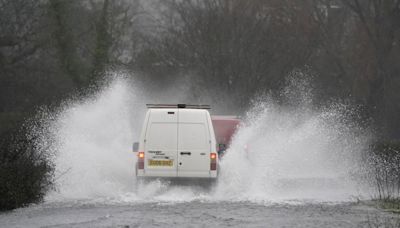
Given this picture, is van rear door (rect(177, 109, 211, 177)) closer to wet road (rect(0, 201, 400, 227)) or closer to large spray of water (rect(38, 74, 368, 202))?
large spray of water (rect(38, 74, 368, 202))

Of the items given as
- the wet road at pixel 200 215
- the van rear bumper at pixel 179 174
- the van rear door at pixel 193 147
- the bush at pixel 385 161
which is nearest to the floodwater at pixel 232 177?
the wet road at pixel 200 215

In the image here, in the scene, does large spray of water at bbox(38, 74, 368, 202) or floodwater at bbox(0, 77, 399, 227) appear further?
large spray of water at bbox(38, 74, 368, 202)

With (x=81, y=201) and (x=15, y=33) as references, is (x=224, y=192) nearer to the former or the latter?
(x=81, y=201)

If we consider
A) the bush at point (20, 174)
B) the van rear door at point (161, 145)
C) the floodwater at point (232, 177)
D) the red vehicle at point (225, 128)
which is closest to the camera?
the floodwater at point (232, 177)

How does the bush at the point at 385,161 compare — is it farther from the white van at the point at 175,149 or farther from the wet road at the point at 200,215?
the wet road at the point at 200,215

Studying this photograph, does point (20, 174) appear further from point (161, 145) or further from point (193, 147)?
point (193, 147)

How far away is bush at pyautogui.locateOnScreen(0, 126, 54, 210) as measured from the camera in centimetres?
2044

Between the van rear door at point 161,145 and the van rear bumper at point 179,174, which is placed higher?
the van rear door at point 161,145

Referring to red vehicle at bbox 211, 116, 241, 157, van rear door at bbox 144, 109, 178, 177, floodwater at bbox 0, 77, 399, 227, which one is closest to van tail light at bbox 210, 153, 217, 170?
floodwater at bbox 0, 77, 399, 227

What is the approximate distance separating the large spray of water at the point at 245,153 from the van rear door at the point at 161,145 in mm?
345

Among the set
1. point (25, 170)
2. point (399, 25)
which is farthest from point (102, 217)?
point (399, 25)

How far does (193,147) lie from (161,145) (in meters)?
0.69

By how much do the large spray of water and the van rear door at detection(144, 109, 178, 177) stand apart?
34cm

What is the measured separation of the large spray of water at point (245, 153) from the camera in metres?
23.7
